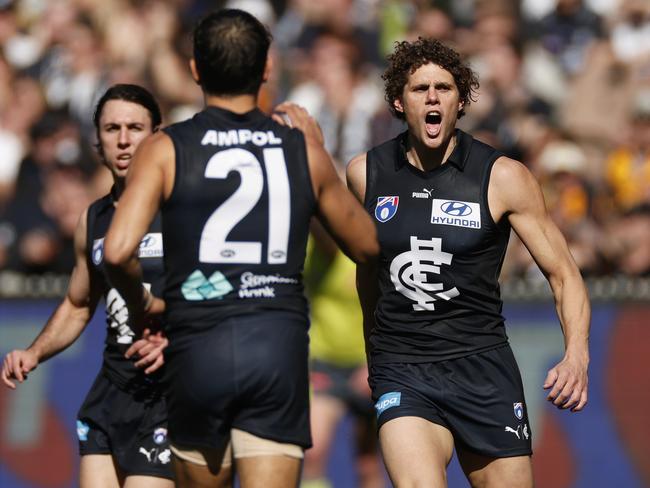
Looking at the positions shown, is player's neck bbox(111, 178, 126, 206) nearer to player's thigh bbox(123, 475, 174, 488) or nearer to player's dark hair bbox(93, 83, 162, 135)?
player's dark hair bbox(93, 83, 162, 135)

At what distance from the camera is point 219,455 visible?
4703 millimetres

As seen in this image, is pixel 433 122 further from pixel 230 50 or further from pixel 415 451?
pixel 230 50

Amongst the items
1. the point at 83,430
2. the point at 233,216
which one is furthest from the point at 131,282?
the point at 83,430

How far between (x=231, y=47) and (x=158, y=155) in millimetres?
487

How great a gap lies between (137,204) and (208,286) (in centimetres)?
42

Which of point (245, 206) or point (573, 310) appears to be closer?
point (245, 206)

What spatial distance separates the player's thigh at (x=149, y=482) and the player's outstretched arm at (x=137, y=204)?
1609 mm

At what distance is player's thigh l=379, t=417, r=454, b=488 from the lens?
5648mm

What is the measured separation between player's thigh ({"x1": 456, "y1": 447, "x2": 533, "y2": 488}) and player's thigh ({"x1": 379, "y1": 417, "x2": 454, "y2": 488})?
192 millimetres

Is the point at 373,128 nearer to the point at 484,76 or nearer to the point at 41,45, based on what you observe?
the point at 484,76

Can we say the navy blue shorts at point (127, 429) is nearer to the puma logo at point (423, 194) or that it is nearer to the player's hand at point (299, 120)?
the puma logo at point (423, 194)

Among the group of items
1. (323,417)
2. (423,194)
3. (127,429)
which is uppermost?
(423,194)

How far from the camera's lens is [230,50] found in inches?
179

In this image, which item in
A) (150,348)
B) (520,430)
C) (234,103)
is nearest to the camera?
(234,103)
